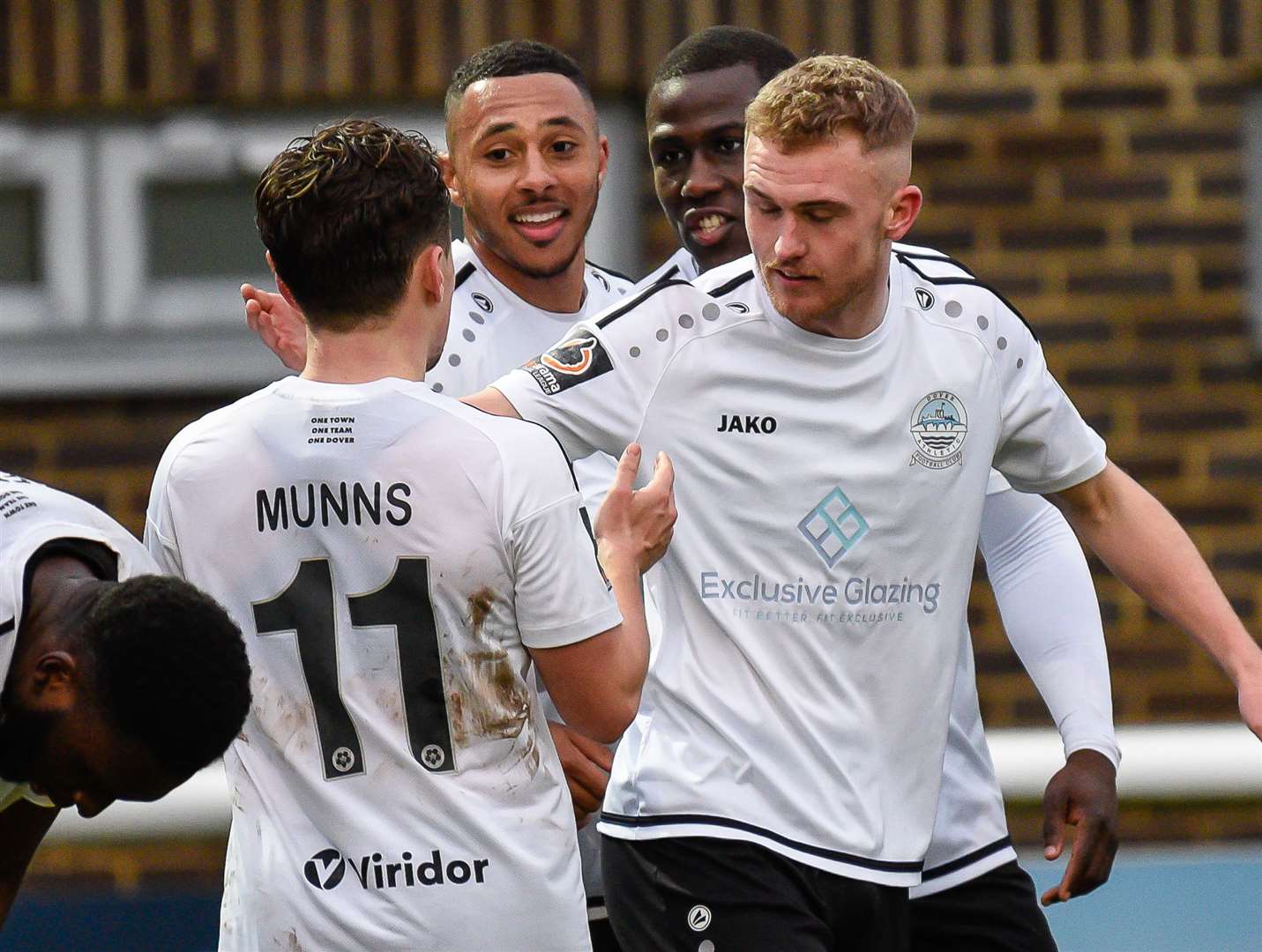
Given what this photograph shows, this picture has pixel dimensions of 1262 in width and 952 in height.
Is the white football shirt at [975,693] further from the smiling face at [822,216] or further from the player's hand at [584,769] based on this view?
the player's hand at [584,769]

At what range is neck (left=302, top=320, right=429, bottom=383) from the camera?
293 cm

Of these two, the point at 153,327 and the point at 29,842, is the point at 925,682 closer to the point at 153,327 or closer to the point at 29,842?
the point at 29,842

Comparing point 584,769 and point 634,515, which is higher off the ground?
point 634,515

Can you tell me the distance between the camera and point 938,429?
3555 mm

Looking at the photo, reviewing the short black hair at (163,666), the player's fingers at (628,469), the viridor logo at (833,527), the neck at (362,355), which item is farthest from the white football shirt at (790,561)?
the short black hair at (163,666)

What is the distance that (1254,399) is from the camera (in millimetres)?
6207

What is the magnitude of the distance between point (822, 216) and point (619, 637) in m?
0.90

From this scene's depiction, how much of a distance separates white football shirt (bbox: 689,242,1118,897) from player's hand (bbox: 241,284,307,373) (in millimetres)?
713

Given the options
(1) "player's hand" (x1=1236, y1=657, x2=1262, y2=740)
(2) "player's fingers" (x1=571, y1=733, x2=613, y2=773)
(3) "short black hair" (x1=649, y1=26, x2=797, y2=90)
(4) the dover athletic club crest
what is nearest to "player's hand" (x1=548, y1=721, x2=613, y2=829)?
(2) "player's fingers" (x1=571, y1=733, x2=613, y2=773)

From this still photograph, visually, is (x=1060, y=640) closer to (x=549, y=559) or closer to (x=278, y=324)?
(x=549, y=559)

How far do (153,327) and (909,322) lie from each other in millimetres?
3560

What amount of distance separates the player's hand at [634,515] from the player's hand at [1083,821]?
1.06 metres

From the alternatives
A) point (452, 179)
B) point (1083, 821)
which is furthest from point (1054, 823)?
point (452, 179)

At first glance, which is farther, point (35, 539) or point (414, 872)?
point (414, 872)
